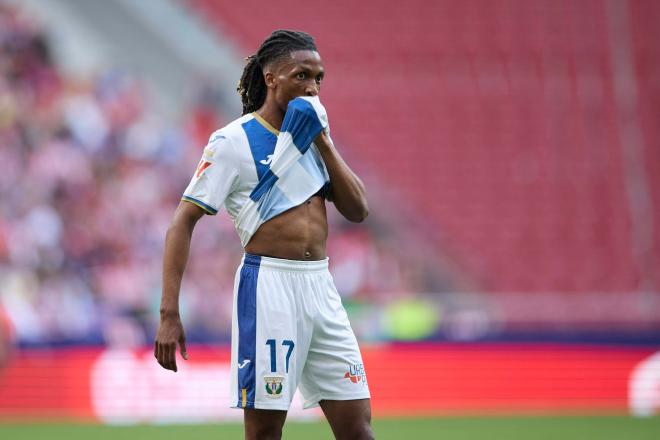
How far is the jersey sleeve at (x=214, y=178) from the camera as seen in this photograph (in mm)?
4535

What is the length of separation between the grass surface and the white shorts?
4488mm

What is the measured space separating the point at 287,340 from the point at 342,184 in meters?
0.69

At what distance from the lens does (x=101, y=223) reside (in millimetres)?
13859

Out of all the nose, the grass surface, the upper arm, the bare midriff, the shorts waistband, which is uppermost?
the nose

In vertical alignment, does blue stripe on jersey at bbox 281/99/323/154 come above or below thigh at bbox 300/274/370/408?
above

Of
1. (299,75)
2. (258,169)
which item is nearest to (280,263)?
(258,169)

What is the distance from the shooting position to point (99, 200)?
14180 mm

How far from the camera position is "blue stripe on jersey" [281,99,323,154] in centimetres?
451

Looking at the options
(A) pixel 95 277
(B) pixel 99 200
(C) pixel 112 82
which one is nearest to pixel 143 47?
(C) pixel 112 82

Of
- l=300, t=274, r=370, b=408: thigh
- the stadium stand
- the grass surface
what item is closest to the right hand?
l=300, t=274, r=370, b=408: thigh

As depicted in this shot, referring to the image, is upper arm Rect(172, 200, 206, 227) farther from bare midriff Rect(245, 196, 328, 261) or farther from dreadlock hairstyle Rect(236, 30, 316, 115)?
dreadlock hairstyle Rect(236, 30, 316, 115)

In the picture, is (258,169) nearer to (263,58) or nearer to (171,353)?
(263,58)

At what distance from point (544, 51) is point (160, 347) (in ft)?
46.9

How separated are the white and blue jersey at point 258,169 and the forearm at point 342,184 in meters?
0.07
